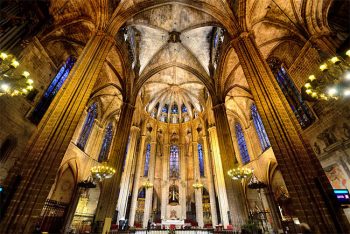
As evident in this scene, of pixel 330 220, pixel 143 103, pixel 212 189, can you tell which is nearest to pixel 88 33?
pixel 143 103

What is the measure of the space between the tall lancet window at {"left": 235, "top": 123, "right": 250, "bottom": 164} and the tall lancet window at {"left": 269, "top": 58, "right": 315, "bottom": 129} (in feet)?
25.4

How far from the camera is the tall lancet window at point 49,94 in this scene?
32.4 ft

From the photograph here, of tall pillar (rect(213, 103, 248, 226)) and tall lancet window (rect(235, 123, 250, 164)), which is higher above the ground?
tall lancet window (rect(235, 123, 250, 164))

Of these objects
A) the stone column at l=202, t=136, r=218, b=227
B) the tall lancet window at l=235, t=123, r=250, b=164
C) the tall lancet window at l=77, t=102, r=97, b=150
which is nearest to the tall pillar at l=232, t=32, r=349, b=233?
the tall lancet window at l=235, t=123, r=250, b=164

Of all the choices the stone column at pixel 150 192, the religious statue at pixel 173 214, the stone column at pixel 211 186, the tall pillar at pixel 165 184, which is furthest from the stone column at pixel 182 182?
the stone column at pixel 150 192

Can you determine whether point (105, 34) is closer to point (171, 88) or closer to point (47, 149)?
point (47, 149)

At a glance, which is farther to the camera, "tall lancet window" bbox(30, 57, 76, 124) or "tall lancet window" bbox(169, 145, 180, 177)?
"tall lancet window" bbox(169, 145, 180, 177)

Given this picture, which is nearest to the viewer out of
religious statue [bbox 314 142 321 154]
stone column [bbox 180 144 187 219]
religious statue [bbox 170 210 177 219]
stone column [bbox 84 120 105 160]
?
religious statue [bbox 314 142 321 154]

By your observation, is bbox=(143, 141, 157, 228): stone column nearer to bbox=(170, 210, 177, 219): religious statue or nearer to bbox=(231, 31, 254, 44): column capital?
bbox=(170, 210, 177, 219): religious statue

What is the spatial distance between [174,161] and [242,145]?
10.0 m

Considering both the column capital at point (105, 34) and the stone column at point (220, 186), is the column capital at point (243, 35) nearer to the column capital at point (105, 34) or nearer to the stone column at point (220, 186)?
the column capital at point (105, 34)

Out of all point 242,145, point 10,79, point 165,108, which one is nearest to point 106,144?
point 165,108

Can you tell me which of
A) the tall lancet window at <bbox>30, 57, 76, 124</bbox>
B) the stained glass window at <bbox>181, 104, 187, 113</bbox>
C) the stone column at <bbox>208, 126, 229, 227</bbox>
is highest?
the stained glass window at <bbox>181, 104, 187, 113</bbox>

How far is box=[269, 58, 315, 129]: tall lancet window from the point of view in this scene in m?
10.3
